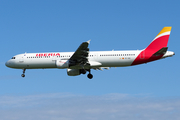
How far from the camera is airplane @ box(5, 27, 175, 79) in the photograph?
48812 mm

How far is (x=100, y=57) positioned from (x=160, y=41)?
31.0ft

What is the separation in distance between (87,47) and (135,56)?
7.46 m

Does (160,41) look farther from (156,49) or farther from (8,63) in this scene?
(8,63)

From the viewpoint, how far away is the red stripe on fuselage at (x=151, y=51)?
161ft

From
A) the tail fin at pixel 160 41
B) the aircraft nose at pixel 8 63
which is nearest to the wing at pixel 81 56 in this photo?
the tail fin at pixel 160 41

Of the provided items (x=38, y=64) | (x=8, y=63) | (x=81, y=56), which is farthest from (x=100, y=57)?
(x=8, y=63)

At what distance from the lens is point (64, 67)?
49.9 meters

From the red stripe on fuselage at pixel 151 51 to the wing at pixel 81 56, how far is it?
7.34m

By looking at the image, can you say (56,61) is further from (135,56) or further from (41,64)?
(135,56)

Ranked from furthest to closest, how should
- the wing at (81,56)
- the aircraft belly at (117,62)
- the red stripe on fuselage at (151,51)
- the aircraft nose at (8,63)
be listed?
1. the aircraft nose at (8,63)
2. the aircraft belly at (117,62)
3. the red stripe on fuselage at (151,51)
4. the wing at (81,56)

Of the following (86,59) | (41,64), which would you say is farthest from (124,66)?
(41,64)

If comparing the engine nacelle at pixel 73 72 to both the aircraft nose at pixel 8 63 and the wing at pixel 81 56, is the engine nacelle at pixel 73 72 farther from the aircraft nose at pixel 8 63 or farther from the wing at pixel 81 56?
the aircraft nose at pixel 8 63

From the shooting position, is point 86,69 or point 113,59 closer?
point 113,59

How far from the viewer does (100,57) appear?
1967 inches
